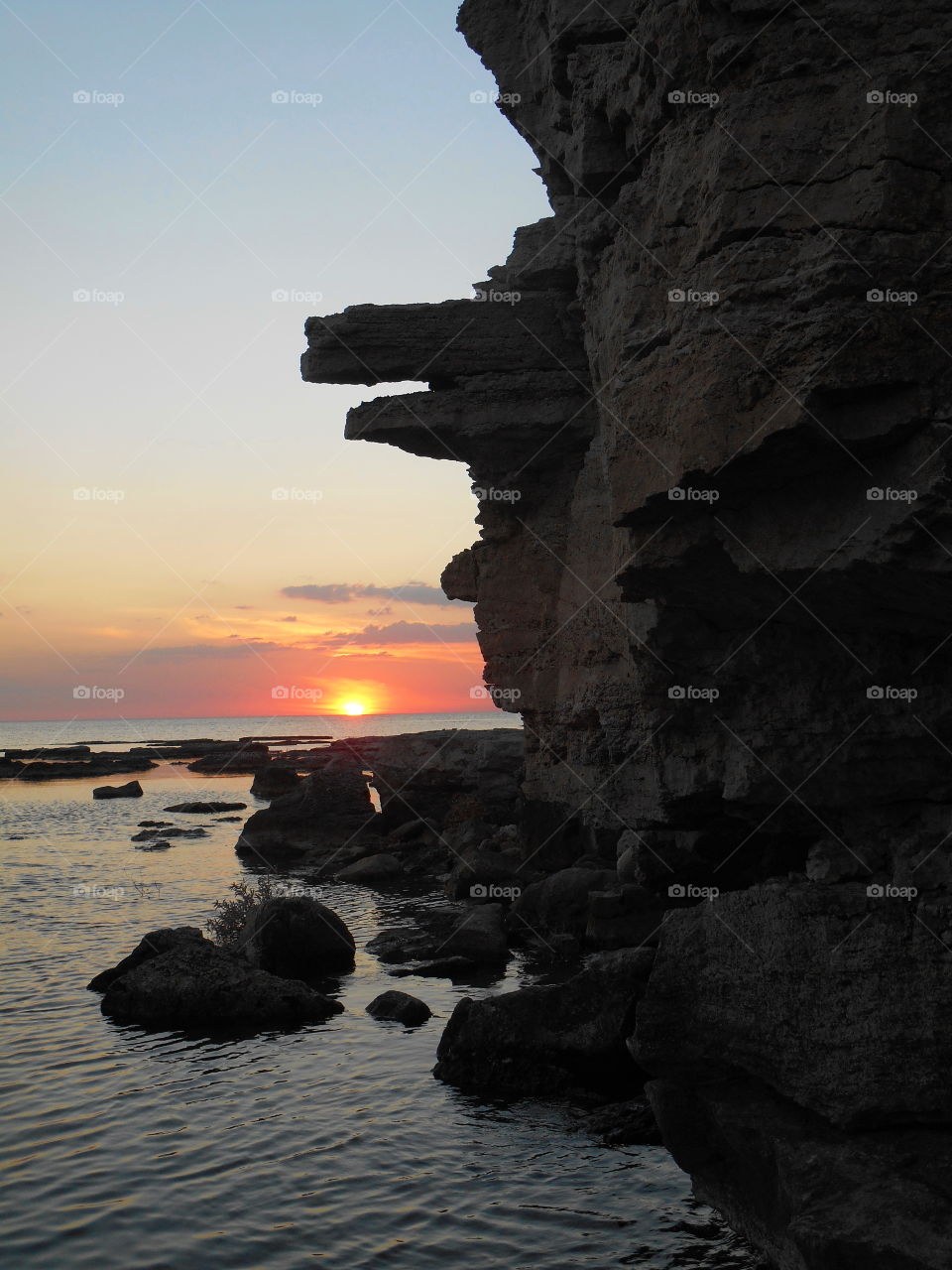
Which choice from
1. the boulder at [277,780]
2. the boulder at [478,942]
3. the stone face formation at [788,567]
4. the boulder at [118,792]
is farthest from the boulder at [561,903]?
the boulder at [118,792]

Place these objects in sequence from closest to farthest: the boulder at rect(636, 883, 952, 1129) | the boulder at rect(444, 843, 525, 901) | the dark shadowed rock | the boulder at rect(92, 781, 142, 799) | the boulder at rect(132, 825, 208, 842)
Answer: the boulder at rect(636, 883, 952, 1129) < the dark shadowed rock < the boulder at rect(444, 843, 525, 901) < the boulder at rect(132, 825, 208, 842) < the boulder at rect(92, 781, 142, 799)

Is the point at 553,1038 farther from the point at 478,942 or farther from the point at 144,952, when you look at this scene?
the point at 144,952

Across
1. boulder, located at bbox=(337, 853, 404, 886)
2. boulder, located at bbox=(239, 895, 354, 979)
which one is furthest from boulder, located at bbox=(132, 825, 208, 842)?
boulder, located at bbox=(239, 895, 354, 979)

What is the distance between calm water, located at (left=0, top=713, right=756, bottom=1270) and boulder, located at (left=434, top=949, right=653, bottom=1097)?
0.39 metres

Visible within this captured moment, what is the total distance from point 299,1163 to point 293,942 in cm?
765

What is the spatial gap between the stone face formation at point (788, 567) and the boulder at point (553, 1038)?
1529mm

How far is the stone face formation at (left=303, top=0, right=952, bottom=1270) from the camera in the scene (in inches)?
358

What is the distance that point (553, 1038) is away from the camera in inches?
507

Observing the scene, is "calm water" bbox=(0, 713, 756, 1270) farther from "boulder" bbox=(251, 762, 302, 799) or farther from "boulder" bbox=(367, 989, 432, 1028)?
"boulder" bbox=(251, 762, 302, 799)

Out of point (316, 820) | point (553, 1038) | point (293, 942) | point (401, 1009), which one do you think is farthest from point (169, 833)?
point (553, 1038)

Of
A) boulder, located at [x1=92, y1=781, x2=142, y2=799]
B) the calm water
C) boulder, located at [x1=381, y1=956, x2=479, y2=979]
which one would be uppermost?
Result: boulder, located at [x1=92, y1=781, x2=142, y2=799]

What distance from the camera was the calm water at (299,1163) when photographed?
30.5ft

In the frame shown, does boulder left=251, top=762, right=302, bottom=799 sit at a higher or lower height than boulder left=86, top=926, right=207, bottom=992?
higher

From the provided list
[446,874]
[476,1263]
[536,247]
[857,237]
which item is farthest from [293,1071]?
[536,247]
